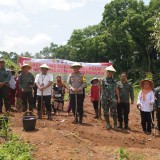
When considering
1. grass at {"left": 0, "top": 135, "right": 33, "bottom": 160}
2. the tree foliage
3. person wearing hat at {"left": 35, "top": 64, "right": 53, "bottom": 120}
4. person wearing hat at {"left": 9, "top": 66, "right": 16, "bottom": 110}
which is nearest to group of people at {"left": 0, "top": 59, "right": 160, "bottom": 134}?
person wearing hat at {"left": 35, "top": 64, "right": 53, "bottom": 120}

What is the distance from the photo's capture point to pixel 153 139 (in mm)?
7930

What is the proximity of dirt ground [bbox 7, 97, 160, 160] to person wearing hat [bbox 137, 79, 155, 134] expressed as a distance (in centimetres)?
29

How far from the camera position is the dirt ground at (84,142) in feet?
19.6

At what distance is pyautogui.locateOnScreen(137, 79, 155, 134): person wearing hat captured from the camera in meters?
8.63

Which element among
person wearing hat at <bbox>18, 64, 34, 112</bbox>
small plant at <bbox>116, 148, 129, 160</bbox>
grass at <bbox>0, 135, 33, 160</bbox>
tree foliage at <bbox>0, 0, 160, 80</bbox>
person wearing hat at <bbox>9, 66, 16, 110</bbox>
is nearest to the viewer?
grass at <bbox>0, 135, 33, 160</bbox>

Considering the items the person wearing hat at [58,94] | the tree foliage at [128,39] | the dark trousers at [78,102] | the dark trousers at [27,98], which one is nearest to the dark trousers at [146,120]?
the dark trousers at [78,102]

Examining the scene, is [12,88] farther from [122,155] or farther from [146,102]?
[122,155]

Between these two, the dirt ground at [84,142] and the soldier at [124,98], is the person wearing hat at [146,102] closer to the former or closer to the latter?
the dirt ground at [84,142]

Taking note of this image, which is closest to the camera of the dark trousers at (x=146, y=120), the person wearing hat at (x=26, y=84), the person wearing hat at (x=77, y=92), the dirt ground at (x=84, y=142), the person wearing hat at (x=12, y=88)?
the dirt ground at (x=84, y=142)

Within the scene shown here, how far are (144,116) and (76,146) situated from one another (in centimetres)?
288

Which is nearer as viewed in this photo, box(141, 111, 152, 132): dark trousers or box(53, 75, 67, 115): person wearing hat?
box(141, 111, 152, 132): dark trousers

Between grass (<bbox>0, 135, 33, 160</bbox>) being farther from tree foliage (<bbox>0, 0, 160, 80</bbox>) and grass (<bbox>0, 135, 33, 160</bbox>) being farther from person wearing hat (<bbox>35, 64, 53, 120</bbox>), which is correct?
tree foliage (<bbox>0, 0, 160, 80</bbox>)

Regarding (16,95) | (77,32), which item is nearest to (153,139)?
(16,95)

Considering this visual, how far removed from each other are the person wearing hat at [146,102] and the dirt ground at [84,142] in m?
0.29
